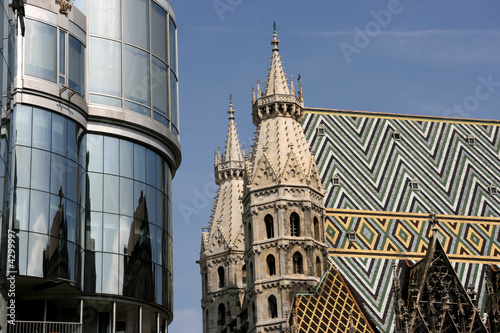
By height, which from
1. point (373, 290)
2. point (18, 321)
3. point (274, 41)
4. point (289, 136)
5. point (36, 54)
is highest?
point (274, 41)

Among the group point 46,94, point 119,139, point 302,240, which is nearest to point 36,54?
point 46,94

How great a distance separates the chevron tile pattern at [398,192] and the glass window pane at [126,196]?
19.4 m

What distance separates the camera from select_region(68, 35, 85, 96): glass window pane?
33.4 meters

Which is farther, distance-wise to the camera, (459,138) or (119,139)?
(459,138)

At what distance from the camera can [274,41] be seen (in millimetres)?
56156

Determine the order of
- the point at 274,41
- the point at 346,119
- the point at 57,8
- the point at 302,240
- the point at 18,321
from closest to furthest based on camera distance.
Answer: the point at 18,321 < the point at 57,8 < the point at 302,240 < the point at 274,41 < the point at 346,119

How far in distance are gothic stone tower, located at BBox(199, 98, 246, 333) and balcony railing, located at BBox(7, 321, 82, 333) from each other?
92.4 feet

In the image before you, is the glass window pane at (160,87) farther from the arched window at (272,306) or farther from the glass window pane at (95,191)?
the arched window at (272,306)

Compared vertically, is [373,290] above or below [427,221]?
below

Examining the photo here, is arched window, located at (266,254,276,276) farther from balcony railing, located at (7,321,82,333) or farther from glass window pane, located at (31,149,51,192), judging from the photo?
glass window pane, located at (31,149,51,192)

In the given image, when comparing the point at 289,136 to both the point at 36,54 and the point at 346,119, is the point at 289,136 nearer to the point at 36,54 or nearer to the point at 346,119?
the point at 346,119

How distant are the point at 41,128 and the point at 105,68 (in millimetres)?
4234

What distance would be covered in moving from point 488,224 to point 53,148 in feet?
106

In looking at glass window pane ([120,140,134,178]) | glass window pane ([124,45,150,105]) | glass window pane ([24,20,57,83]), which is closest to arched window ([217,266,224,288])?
glass window pane ([124,45,150,105])
